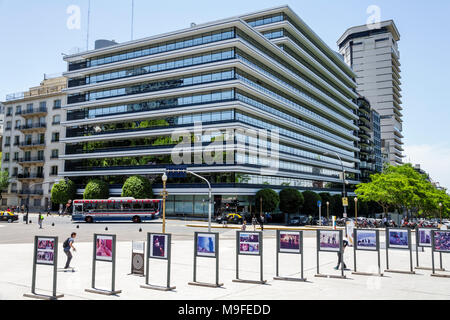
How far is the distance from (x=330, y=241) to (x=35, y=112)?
8231cm

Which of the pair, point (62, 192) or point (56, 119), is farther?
point (56, 119)

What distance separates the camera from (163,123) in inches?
2544

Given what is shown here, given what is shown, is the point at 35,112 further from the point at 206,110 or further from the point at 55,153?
the point at 206,110

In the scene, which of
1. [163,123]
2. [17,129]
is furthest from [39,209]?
[163,123]

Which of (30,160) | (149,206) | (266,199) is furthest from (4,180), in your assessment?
(266,199)

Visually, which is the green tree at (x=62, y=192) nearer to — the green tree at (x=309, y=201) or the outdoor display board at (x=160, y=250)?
the green tree at (x=309, y=201)

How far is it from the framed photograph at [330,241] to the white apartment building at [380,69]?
5886 inches

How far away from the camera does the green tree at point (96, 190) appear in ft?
213

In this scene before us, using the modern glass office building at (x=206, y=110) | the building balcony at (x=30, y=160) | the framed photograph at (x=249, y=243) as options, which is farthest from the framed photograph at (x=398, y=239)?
the building balcony at (x=30, y=160)

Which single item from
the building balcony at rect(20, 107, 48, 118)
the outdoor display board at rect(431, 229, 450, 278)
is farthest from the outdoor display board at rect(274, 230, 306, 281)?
the building balcony at rect(20, 107, 48, 118)

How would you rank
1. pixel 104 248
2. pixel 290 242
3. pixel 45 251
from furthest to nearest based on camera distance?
1. pixel 290 242
2. pixel 104 248
3. pixel 45 251

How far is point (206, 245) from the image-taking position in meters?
12.9

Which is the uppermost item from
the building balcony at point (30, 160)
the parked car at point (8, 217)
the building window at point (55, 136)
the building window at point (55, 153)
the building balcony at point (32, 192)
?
the building window at point (55, 136)

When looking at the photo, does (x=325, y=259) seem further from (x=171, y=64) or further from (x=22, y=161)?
(x=22, y=161)
